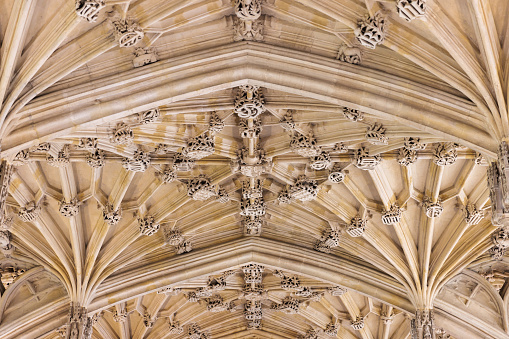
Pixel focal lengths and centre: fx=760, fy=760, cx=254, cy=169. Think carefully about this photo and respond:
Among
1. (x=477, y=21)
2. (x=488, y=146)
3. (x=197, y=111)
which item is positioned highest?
(x=197, y=111)

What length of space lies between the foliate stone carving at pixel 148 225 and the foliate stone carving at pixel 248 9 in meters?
6.87

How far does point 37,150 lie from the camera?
14516 mm

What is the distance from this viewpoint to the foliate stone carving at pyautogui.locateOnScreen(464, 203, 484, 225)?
16.8 metres

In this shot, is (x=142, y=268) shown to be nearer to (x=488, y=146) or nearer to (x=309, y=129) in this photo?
(x=309, y=129)

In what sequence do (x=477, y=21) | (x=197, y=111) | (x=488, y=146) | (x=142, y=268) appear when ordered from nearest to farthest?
(x=477, y=21)
(x=488, y=146)
(x=197, y=111)
(x=142, y=268)

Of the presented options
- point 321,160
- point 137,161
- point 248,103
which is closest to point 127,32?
point 248,103

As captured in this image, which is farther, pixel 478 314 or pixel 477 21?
pixel 478 314

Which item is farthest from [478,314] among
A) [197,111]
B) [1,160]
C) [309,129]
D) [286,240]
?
[1,160]

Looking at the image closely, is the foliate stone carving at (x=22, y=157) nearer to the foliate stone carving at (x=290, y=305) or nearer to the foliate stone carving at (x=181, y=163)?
the foliate stone carving at (x=181, y=163)

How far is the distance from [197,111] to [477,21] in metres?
5.51

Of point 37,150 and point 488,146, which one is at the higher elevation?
point 37,150

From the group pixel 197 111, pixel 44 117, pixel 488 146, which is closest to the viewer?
pixel 488 146

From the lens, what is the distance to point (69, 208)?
16.9 m

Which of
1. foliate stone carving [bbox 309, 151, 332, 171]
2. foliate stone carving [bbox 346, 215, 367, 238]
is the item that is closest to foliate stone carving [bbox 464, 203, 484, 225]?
foliate stone carving [bbox 346, 215, 367, 238]
